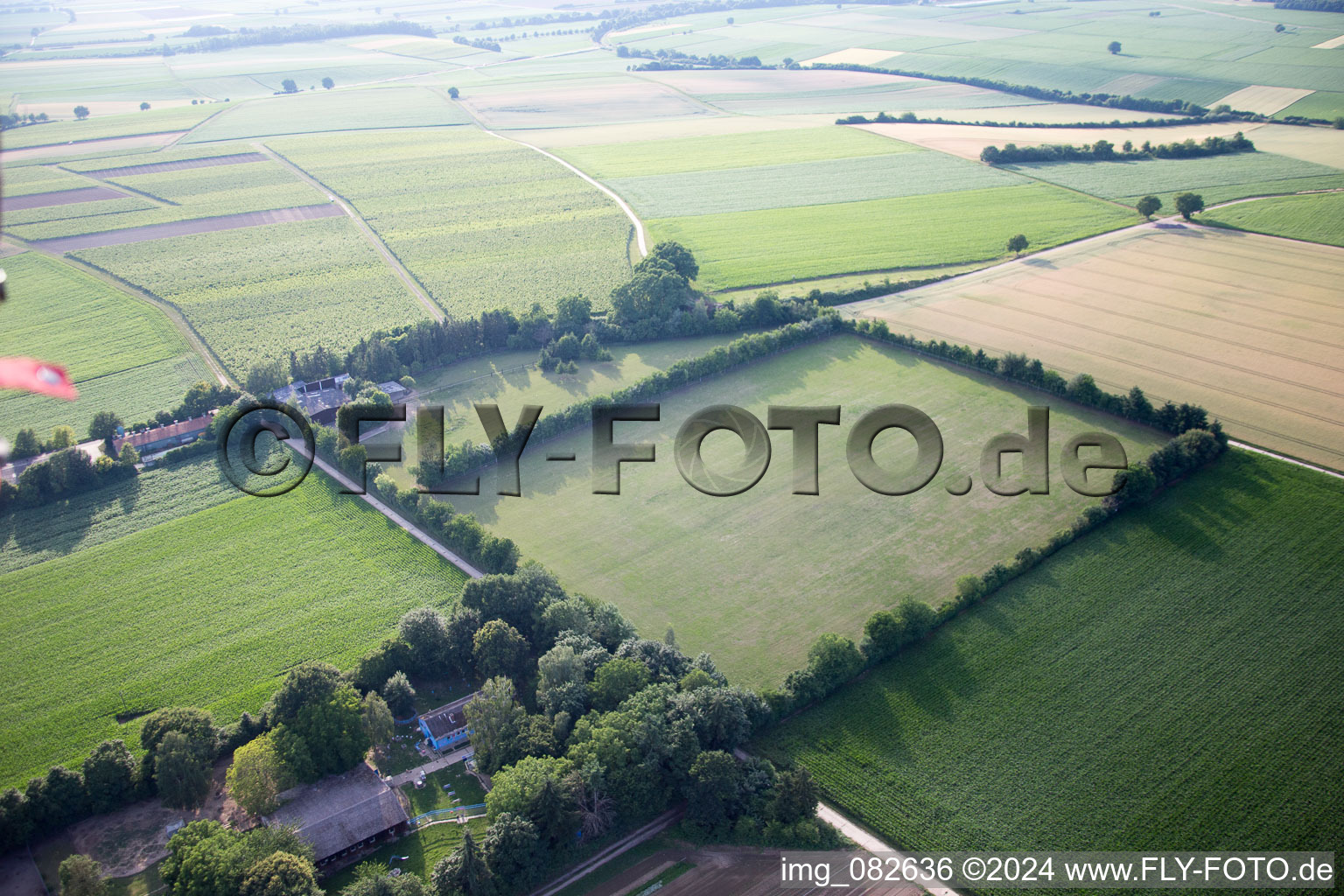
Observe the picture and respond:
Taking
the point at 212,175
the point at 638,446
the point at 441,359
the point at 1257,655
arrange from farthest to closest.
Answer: the point at 212,175
the point at 441,359
the point at 638,446
the point at 1257,655

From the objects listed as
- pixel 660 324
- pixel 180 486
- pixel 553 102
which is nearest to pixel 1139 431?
pixel 660 324

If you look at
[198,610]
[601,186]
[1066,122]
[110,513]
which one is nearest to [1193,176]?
[1066,122]

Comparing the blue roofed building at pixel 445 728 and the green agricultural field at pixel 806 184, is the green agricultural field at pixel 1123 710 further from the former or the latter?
the green agricultural field at pixel 806 184

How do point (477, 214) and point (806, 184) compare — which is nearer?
point (477, 214)

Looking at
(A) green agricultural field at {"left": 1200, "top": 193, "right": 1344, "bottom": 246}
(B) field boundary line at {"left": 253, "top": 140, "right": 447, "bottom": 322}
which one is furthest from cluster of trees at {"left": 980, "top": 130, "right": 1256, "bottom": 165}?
(B) field boundary line at {"left": 253, "top": 140, "right": 447, "bottom": 322}

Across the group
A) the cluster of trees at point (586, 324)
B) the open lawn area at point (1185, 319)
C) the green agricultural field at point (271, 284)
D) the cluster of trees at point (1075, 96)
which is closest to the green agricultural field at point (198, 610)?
the cluster of trees at point (586, 324)

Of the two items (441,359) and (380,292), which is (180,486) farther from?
(380,292)

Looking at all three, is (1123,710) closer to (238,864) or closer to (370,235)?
(238,864)
